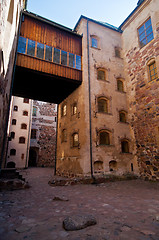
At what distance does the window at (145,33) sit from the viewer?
1114 centimetres

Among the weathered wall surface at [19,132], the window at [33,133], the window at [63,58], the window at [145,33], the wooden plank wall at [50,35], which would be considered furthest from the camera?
the window at [33,133]

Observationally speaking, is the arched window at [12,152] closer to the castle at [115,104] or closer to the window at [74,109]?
the castle at [115,104]

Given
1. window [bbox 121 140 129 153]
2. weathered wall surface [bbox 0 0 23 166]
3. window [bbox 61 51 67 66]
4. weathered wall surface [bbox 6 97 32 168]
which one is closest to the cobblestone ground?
weathered wall surface [bbox 0 0 23 166]

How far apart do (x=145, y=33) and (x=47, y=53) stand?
26.0 feet

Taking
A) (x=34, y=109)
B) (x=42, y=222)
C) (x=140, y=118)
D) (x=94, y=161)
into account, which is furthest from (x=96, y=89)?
(x=34, y=109)

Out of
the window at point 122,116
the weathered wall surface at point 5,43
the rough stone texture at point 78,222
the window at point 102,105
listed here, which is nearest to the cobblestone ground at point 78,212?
the rough stone texture at point 78,222

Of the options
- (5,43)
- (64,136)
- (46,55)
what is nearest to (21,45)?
(46,55)

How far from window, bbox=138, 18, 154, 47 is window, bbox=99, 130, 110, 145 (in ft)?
25.3

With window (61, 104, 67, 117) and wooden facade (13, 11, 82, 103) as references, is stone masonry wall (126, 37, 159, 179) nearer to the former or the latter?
wooden facade (13, 11, 82, 103)

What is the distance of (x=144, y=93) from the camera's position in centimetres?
1096

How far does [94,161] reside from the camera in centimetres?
1009

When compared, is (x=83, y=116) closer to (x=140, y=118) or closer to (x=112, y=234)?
(x=140, y=118)

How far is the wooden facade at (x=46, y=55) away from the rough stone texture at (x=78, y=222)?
9629 millimetres

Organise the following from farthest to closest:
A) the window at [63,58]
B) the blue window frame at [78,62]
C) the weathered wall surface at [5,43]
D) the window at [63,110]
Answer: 1. the window at [63,110]
2. the blue window frame at [78,62]
3. the window at [63,58]
4. the weathered wall surface at [5,43]
